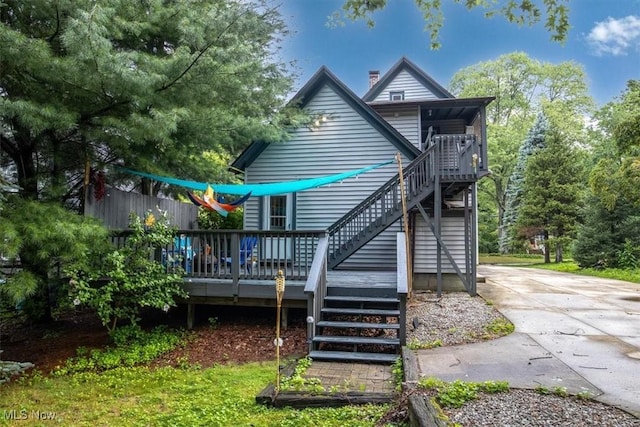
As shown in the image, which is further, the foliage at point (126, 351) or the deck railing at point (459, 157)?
the deck railing at point (459, 157)

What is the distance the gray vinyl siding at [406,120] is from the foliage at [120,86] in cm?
459

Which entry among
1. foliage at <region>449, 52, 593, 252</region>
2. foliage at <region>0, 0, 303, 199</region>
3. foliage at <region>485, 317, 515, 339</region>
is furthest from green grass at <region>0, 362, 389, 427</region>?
foliage at <region>449, 52, 593, 252</region>

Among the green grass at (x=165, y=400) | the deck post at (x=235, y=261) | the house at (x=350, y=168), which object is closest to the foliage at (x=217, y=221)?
the house at (x=350, y=168)

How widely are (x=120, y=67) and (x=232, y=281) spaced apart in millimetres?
3729

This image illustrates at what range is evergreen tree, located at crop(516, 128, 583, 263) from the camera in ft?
75.3

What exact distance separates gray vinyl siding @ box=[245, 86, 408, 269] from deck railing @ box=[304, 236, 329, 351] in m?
3.76

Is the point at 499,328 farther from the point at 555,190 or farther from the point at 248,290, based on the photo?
the point at 555,190

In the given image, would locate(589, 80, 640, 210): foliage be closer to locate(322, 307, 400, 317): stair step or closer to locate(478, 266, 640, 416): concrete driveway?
locate(478, 266, 640, 416): concrete driveway

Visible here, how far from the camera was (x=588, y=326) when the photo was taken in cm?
682

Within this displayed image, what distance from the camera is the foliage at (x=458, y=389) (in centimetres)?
352

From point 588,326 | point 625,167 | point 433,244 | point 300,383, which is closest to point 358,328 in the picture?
point 300,383

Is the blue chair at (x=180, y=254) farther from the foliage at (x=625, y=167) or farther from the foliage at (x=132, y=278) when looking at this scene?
the foliage at (x=625, y=167)

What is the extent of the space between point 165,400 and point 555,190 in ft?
80.1

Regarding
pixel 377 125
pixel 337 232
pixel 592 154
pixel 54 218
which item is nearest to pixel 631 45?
pixel 592 154
